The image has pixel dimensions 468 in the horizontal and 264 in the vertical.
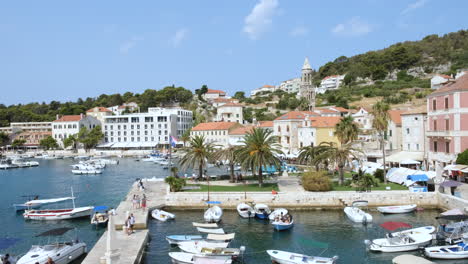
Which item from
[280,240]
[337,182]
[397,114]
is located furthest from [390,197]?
[397,114]

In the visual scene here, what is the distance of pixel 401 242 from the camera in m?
24.3

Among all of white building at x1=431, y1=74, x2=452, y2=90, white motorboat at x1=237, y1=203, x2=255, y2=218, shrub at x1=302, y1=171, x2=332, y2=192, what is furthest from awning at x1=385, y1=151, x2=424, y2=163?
white motorboat at x1=237, y1=203, x2=255, y2=218

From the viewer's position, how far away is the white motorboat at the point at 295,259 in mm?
21047

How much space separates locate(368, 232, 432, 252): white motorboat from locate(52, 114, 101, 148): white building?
118784mm

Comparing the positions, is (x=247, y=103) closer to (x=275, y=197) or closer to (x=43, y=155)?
(x=43, y=155)

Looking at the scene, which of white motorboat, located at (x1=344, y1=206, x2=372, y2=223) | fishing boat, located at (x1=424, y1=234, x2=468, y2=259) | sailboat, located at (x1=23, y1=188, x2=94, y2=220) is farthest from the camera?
sailboat, located at (x1=23, y1=188, x2=94, y2=220)

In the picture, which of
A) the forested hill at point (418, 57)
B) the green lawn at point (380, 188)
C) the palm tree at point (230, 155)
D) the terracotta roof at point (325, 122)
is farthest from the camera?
the forested hill at point (418, 57)

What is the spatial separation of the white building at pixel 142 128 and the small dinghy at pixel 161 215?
89.7 m

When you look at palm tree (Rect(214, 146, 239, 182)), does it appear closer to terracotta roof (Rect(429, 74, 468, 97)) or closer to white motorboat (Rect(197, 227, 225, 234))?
white motorboat (Rect(197, 227, 225, 234))

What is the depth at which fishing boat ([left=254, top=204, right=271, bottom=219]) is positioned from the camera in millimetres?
31469

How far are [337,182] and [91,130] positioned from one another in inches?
3942

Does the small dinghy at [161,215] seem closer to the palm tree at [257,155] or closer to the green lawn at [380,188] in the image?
the palm tree at [257,155]

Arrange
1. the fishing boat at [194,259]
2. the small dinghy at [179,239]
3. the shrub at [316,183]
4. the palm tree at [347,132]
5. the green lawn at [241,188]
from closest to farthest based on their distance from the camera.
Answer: the fishing boat at [194,259]
the small dinghy at [179,239]
the shrub at [316,183]
the green lawn at [241,188]
the palm tree at [347,132]

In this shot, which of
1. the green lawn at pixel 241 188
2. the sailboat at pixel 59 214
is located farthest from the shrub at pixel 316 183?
the sailboat at pixel 59 214
